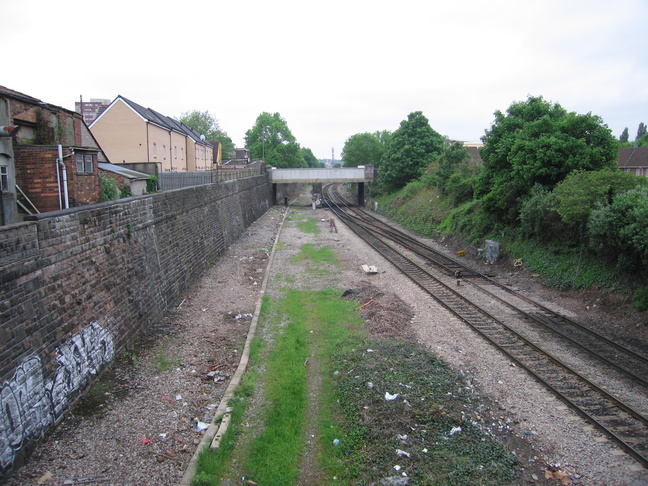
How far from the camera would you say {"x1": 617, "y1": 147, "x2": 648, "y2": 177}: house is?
166 ft

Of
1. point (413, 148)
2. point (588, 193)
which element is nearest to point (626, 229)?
point (588, 193)

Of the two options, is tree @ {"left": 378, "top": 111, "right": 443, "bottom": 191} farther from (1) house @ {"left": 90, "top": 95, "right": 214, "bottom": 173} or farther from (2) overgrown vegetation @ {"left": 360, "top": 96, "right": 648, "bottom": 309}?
(1) house @ {"left": 90, "top": 95, "right": 214, "bottom": 173}

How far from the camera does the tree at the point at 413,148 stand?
42719 millimetres

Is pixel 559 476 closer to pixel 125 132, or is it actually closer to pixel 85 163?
pixel 85 163

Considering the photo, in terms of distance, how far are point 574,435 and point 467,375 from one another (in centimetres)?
237

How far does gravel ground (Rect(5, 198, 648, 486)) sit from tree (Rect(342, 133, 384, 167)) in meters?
54.6

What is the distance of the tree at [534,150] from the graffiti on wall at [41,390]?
16.8 meters

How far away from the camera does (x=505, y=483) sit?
6090mm

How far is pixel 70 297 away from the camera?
838 cm

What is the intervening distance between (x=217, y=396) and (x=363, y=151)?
6417cm

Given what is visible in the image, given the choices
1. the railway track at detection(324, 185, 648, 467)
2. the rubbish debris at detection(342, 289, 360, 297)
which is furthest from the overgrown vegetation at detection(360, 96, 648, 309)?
the rubbish debris at detection(342, 289, 360, 297)

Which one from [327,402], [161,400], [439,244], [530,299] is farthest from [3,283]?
[439,244]

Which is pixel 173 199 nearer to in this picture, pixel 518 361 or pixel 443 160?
pixel 518 361

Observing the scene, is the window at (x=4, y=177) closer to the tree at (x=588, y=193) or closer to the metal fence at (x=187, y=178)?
the metal fence at (x=187, y=178)
